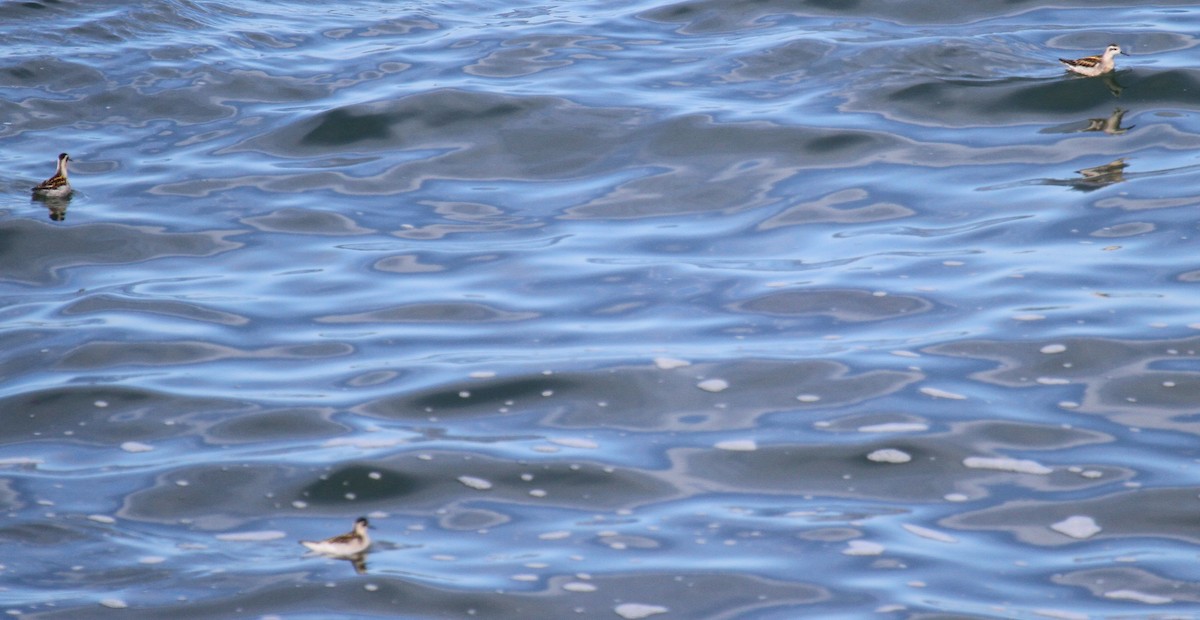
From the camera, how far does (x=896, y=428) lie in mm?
10867

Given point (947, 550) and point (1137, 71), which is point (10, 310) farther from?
point (1137, 71)

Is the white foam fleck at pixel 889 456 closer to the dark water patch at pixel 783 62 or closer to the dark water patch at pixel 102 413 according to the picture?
the dark water patch at pixel 102 413

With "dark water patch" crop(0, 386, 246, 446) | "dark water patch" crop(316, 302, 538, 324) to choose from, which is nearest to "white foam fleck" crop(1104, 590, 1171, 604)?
"dark water patch" crop(316, 302, 538, 324)

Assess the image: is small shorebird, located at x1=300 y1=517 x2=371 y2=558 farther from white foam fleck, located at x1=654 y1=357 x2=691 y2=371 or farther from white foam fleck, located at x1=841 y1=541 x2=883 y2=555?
white foam fleck, located at x1=654 y1=357 x2=691 y2=371

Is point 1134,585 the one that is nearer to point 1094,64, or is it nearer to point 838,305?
point 838,305

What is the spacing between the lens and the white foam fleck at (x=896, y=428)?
426 inches

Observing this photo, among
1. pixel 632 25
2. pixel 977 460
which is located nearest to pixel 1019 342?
pixel 977 460

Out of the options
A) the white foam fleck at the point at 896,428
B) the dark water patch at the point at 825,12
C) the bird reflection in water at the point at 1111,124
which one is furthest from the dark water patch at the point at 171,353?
the dark water patch at the point at 825,12

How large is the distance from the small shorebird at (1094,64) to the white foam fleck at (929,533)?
10173mm

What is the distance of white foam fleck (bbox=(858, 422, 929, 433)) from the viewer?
1083cm

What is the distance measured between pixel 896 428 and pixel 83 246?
8996 mm

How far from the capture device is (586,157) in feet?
58.8

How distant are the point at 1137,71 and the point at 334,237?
1020 centimetres

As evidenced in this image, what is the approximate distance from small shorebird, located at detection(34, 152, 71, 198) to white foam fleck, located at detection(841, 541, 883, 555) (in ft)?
35.1
